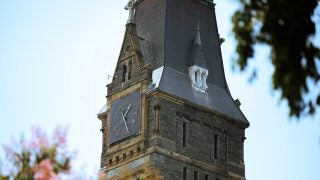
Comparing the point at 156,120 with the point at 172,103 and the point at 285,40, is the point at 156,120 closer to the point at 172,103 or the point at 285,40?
the point at 172,103

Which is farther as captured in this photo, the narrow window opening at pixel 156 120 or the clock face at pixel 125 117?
the clock face at pixel 125 117

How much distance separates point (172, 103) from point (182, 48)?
4.65 m

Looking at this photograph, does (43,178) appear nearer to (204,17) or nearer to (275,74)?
(275,74)

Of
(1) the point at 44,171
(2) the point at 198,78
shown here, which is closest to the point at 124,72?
(2) the point at 198,78

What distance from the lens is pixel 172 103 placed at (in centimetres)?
6406

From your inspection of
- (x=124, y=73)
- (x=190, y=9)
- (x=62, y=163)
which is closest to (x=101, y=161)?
(x=124, y=73)

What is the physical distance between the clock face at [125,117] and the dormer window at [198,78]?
3.68 meters

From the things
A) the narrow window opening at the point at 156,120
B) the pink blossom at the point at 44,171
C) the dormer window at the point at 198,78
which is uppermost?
the dormer window at the point at 198,78

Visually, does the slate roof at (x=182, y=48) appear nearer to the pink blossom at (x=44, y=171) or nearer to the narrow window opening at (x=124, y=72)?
the narrow window opening at (x=124, y=72)

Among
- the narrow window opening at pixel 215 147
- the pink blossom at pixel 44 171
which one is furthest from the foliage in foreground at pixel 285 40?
the narrow window opening at pixel 215 147

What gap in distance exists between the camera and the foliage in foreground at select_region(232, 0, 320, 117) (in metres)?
16.7

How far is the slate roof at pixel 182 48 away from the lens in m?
65.6

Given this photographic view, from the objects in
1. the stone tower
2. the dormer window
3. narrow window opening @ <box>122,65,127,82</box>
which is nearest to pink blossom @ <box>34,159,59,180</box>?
the stone tower

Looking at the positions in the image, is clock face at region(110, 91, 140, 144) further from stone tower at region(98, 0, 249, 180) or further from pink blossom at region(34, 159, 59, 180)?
pink blossom at region(34, 159, 59, 180)
